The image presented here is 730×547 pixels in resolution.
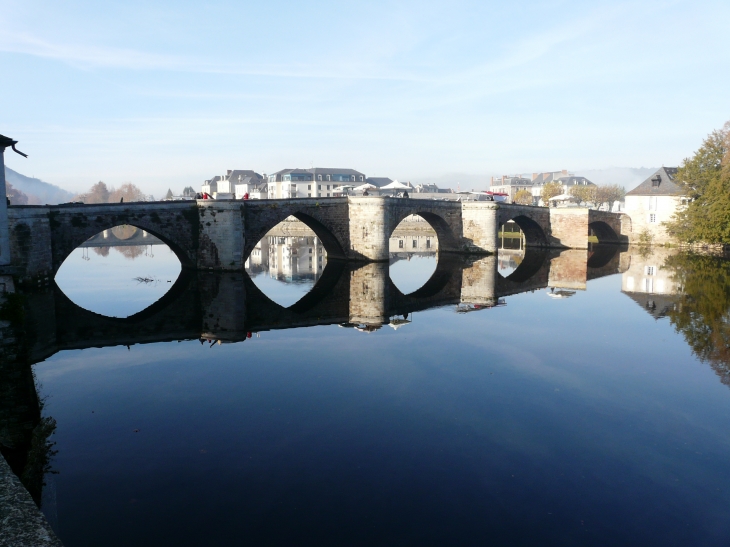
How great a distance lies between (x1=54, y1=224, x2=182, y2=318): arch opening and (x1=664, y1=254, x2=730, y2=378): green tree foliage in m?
20.5

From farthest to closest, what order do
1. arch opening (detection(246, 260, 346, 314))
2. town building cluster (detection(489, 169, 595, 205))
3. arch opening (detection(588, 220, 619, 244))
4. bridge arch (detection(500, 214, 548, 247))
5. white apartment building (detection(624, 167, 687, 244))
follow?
1. town building cluster (detection(489, 169, 595, 205))
2. arch opening (detection(588, 220, 619, 244))
3. white apartment building (detection(624, 167, 687, 244))
4. bridge arch (detection(500, 214, 548, 247))
5. arch opening (detection(246, 260, 346, 314))

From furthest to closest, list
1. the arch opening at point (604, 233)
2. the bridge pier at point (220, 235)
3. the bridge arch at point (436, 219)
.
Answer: the arch opening at point (604, 233), the bridge arch at point (436, 219), the bridge pier at point (220, 235)

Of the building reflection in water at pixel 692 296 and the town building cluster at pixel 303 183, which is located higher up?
the town building cluster at pixel 303 183

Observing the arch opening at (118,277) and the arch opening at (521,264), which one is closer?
the arch opening at (118,277)

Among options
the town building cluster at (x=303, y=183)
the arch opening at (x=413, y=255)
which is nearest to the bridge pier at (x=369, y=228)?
the arch opening at (x=413, y=255)

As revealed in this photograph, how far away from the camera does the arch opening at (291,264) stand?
2959 centimetres

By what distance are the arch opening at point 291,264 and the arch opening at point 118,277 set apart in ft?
16.8

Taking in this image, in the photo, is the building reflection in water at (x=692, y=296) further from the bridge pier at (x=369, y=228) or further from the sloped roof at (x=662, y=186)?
the bridge pier at (x=369, y=228)

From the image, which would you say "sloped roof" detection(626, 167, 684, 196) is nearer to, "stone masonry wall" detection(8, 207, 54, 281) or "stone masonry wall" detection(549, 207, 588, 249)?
"stone masonry wall" detection(549, 207, 588, 249)

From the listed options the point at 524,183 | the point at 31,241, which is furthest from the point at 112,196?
the point at 31,241

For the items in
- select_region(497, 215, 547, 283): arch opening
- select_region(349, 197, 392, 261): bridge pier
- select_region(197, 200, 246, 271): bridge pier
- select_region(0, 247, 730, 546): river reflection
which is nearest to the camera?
select_region(0, 247, 730, 546): river reflection

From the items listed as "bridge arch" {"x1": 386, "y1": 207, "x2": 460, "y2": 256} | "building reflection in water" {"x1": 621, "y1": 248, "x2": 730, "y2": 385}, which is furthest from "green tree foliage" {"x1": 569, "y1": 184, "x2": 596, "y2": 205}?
"bridge arch" {"x1": 386, "y1": 207, "x2": 460, "y2": 256}

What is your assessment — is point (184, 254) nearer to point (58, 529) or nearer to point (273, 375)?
point (273, 375)

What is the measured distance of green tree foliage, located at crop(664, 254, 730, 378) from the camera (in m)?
17.4
